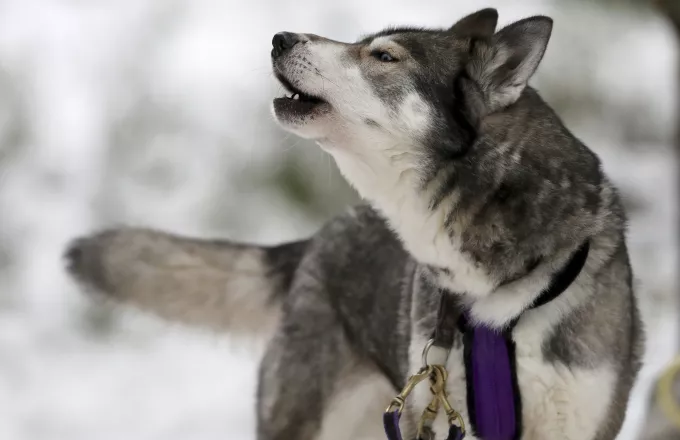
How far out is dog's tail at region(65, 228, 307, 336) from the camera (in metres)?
2.89

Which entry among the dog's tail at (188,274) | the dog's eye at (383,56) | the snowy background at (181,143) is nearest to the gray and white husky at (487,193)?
the dog's eye at (383,56)

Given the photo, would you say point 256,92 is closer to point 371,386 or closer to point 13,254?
point 13,254

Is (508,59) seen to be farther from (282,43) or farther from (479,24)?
(282,43)

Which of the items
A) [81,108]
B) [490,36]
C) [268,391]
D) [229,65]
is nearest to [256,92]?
[229,65]

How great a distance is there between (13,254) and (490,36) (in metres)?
4.21

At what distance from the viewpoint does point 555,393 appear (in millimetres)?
1979

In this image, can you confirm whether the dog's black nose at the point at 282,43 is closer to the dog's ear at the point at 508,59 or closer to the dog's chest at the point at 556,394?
the dog's ear at the point at 508,59

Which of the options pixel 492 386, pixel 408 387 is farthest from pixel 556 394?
pixel 408 387

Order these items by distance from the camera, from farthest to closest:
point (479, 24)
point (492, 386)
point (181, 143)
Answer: point (181, 143) < point (479, 24) < point (492, 386)

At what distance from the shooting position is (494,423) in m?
1.99

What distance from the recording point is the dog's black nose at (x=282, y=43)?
199 cm

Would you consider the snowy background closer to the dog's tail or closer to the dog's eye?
the dog's tail

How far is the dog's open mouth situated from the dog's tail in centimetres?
95

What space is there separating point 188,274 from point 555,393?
146 centimetres
